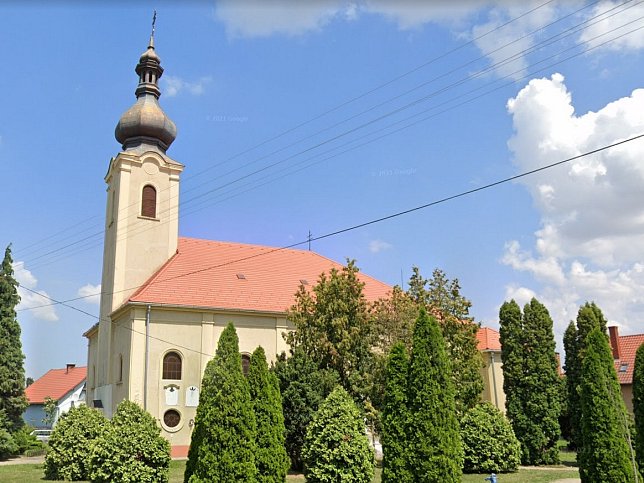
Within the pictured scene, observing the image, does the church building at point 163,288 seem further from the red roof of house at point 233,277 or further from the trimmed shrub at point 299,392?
the trimmed shrub at point 299,392

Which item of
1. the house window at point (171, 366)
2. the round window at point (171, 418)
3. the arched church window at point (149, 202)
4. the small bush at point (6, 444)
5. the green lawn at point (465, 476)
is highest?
the arched church window at point (149, 202)

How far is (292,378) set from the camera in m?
19.9

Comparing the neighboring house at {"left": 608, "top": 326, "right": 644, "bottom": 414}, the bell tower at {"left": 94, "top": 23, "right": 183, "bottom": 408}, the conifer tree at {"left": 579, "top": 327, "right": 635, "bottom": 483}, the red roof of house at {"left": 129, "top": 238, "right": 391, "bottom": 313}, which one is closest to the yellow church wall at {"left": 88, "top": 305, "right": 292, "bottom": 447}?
the red roof of house at {"left": 129, "top": 238, "right": 391, "bottom": 313}

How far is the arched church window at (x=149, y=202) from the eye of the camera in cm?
3183

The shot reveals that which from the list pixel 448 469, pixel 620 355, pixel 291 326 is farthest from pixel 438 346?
pixel 620 355

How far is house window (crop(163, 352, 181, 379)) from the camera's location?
2795cm

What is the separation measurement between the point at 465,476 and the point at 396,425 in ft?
25.1

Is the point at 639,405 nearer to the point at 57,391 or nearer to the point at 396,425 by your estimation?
the point at 396,425

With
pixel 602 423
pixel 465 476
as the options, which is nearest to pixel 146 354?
pixel 465 476

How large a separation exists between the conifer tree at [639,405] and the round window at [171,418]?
19.9 m

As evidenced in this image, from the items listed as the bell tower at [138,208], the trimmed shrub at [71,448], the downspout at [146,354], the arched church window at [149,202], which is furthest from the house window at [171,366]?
the arched church window at [149,202]

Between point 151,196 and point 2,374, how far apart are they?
11.7 meters

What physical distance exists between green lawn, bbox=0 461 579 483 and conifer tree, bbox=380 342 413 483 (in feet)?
18.7

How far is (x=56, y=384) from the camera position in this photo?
204ft
